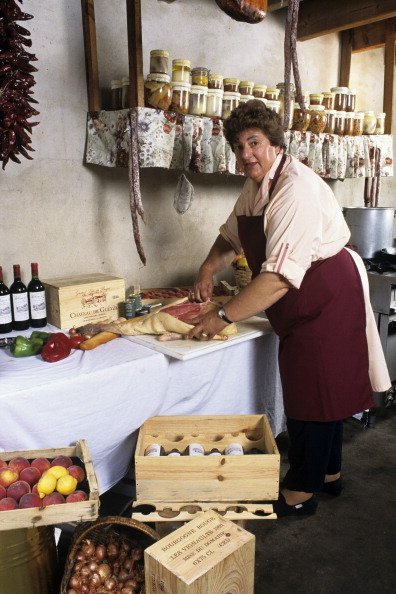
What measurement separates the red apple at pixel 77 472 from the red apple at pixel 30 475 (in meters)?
0.11

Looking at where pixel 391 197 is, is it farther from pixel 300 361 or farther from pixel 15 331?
pixel 15 331

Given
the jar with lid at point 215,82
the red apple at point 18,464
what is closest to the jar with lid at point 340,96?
the jar with lid at point 215,82

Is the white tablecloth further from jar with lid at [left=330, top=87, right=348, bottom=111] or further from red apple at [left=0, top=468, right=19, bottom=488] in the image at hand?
jar with lid at [left=330, top=87, right=348, bottom=111]

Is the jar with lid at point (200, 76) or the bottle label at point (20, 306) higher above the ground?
the jar with lid at point (200, 76)

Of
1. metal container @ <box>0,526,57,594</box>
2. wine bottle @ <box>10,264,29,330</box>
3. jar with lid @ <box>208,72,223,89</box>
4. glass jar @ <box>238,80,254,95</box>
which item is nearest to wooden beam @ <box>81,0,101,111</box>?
jar with lid @ <box>208,72,223,89</box>

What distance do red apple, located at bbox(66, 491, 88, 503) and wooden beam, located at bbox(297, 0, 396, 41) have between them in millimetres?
3646

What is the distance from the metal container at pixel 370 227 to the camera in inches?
152

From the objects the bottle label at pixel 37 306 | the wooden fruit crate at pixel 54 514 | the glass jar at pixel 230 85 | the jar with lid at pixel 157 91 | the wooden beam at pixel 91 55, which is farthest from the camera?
the glass jar at pixel 230 85

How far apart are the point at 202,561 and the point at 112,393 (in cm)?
79

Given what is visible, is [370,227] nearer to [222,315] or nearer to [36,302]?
[222,315]

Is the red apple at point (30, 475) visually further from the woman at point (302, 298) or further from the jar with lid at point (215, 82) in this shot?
the jar with lid at point (215, 82)

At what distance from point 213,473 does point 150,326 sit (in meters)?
0.79

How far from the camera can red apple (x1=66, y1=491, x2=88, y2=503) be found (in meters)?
1.54

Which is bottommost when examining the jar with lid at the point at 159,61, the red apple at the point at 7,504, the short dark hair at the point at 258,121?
the red apple at the point at 7,504
